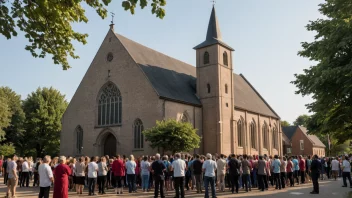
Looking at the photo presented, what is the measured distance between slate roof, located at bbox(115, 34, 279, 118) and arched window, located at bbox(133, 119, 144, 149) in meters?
3.49

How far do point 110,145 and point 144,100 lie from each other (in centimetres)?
601

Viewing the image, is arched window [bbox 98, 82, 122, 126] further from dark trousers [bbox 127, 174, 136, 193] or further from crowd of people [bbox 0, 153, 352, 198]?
dark trousers [bbox 127, 174, 136, 193]

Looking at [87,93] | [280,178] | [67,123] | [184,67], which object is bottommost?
[280,178]

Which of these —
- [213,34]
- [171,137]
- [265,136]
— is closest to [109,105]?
[171,137]

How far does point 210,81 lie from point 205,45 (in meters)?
3.98

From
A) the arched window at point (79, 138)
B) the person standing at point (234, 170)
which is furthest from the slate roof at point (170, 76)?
the person standing at point (234, 170)

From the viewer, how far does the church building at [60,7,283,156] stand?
101ft

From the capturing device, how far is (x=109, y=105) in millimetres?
33406

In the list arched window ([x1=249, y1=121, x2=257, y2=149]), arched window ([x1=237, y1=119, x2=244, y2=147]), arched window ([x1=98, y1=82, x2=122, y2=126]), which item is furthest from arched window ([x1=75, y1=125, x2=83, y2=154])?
arched window ([x1=249, y1=121, x2=257, y2=149])

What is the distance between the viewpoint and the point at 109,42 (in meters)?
34.4

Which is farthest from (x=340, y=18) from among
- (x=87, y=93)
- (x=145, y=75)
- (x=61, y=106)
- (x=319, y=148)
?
(x=319, y=148)

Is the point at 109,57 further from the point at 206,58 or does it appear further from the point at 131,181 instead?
the point at 131,181

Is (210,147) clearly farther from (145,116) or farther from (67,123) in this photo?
(67,123)

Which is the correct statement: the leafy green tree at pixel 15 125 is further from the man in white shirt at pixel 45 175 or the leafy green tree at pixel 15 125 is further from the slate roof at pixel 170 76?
the man in white shirt at pixel 45 175
